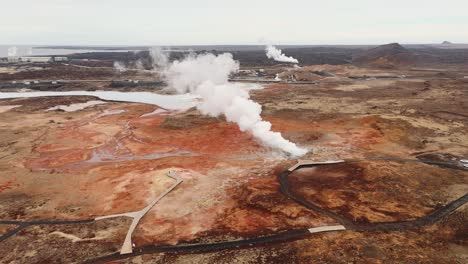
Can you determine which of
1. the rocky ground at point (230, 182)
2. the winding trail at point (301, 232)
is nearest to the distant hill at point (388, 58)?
the rocky ground at point (230, 182)

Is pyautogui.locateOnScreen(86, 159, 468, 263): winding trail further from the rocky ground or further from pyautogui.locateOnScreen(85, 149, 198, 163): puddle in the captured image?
pyautogui.locateOnScreen(85, 149, 198, 163): puddle

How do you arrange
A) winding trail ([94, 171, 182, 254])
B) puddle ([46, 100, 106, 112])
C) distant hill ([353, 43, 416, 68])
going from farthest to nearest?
distant hill ([353, 43, 416, 68]) < puddle ([46, 100, 106, 112]) < winding trail ([94, 171, 182, 254])

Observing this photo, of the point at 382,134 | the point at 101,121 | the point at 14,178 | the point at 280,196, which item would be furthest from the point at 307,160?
the point at 101,121

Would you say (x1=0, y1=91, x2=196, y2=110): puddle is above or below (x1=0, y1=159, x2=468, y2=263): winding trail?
above

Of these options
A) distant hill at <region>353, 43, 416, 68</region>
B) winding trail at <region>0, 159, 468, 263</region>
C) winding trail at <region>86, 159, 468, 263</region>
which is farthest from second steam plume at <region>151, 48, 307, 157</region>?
distant hill at <region>353, 43, 416, 68</region>

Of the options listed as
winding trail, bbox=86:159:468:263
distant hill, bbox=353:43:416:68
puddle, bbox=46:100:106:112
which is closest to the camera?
winding trail, bbox=86:159:468:263

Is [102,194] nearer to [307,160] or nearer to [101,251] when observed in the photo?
[101,251]
